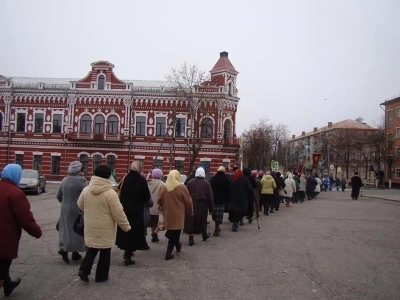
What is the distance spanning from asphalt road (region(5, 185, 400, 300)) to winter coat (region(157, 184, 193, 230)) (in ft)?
2.47

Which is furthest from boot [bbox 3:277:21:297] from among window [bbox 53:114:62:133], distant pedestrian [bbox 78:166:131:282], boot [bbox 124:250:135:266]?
window [bbox 53:114:62:133]

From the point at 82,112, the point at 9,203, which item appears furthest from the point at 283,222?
the point at 82,112

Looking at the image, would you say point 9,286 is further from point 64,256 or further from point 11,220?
point 64,256

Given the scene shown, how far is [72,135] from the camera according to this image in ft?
132

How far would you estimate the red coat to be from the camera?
16.1 feet

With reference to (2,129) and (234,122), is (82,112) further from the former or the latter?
(234,122)

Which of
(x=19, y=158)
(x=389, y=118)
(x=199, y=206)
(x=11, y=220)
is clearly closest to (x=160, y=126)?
(x=19, y=158)

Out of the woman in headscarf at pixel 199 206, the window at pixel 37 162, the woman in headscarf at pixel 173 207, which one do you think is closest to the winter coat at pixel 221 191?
the woman in headscarf at pixel 199 206

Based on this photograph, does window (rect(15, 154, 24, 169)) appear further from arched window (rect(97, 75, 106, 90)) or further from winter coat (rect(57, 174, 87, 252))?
winter coat (rect(57, 174, 87, 252))

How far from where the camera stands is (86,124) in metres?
41.4

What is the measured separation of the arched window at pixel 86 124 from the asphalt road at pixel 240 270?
31.5m

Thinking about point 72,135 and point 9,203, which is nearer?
point 9,203

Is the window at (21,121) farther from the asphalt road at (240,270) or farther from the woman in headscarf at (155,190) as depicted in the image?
the woman in headscarf at (155,190)

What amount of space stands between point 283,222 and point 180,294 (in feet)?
29.5
